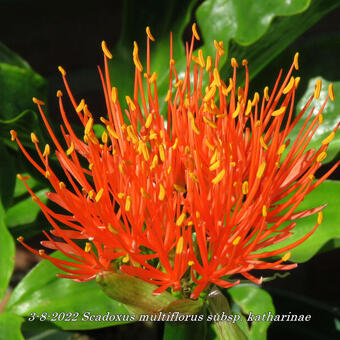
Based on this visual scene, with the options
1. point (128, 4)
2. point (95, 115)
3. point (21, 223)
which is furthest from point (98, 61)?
point (21, 223)

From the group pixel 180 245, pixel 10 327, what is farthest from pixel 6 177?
pixel 180 245

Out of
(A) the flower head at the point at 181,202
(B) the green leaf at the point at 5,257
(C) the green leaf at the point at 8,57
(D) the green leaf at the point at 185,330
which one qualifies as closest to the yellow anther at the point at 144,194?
(A) the flower head at the point at 181,202

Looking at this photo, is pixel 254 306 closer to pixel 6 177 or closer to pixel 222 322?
pixel 222 322

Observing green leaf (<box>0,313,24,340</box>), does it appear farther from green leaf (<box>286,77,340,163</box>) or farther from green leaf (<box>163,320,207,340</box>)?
green leaf (<box>286,77,340,163</box>)

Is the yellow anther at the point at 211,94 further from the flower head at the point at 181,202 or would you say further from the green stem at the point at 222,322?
the green stem at the point at 222,322

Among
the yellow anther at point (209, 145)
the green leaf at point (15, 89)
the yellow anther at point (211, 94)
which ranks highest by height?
the green leaf at point (15, 89)

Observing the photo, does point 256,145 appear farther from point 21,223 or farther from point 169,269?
point 21,223

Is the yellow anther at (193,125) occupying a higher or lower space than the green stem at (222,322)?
higher
